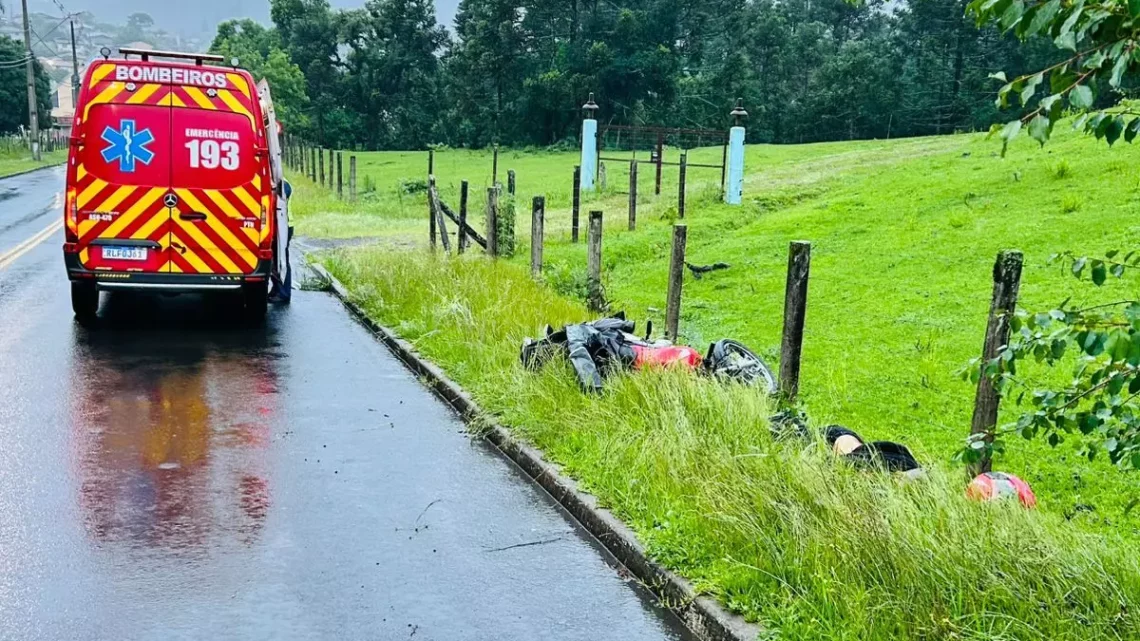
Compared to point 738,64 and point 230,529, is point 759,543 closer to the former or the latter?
point 230,529

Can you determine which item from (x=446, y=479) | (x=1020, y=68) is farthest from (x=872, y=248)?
(x=1020, y=68)

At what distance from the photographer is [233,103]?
1120cm

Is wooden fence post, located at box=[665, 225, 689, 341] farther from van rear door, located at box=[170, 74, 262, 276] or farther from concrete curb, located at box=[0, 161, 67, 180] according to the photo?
concrete curb, located at box=[0, 161, 67, 180]

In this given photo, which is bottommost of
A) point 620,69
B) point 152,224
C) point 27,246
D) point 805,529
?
point 27,246

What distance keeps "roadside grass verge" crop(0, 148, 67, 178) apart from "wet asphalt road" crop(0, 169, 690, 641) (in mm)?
39143

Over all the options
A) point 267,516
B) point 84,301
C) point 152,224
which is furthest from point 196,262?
point 267,516

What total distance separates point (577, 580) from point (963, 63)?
236 feet

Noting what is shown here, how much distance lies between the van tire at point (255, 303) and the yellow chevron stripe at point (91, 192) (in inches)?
75.4

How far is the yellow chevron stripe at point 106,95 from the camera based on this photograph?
10.7 metres

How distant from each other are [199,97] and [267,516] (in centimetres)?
657

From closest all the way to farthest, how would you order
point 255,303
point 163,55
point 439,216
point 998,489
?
point 998,489
point 163,55
point 255,303
point 439,216

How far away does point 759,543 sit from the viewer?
4.79 metres

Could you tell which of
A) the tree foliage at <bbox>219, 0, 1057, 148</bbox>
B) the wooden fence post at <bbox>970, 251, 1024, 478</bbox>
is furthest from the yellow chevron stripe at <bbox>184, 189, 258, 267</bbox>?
the tree foliage at <bbox>219, 0, 1057, 148</bbox>

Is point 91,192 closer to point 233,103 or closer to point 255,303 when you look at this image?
point 233,103
